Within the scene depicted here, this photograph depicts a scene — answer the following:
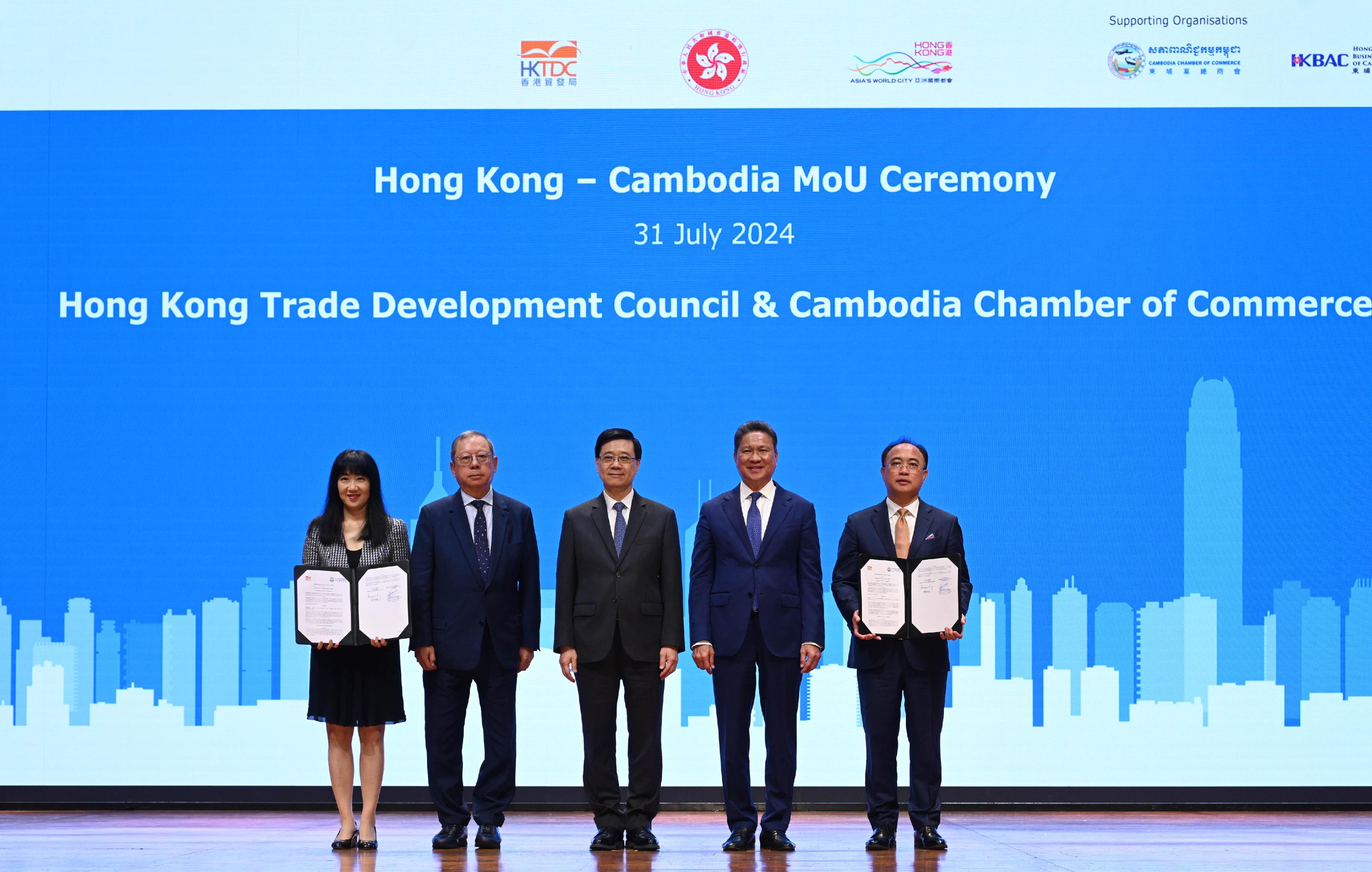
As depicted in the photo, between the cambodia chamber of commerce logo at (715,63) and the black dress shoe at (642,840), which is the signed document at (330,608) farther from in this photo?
the cambodia chamber of commerce logo at (715,63)

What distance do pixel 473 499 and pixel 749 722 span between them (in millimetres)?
1161

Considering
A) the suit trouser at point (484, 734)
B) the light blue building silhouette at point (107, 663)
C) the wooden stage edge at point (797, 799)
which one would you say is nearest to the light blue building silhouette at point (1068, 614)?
the wooden stage edge at point (797, 799)

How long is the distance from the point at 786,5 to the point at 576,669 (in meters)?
2.91

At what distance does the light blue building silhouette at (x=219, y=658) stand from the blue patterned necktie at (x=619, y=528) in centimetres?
196

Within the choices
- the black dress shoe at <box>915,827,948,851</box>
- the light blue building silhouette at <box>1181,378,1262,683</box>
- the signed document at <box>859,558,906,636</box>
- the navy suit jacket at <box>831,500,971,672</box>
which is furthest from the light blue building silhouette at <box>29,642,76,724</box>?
the light blue building silhouette at <box>1181,378,1262,683</box>

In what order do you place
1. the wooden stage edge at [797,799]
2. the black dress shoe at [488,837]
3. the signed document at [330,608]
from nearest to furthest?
1. the signed document at [330,608]
2. the black dress shoe at [488,837]
3. the wooden stage edge at [797,799]

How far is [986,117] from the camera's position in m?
5.28

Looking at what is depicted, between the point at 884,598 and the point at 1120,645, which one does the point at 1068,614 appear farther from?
the point at 884,598

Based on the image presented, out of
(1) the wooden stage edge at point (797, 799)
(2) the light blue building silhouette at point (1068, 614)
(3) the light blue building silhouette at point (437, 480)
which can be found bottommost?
(1) the wooden stage edge at point (797, 799)

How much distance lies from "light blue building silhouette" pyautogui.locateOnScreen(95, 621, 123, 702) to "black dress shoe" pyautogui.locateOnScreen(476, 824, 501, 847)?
6.48 ft

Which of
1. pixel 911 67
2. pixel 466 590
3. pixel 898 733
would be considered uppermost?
pixel 911 67

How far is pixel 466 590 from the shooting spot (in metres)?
4.11

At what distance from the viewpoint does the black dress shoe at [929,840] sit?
403 centimetres

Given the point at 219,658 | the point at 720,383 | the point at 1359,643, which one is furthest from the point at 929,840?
the point at 219,658
